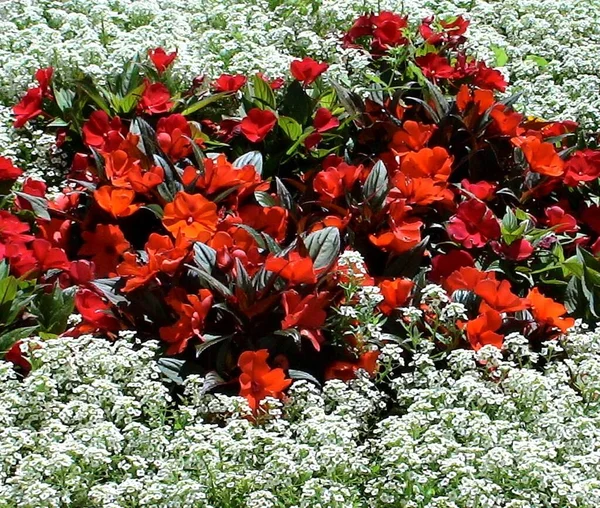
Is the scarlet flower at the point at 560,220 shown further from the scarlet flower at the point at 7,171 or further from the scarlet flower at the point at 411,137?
the scarlet flower at the point at 7,171

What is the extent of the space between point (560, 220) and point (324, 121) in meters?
0.86

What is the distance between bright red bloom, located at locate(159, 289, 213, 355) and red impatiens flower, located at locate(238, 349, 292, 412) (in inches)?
6.2

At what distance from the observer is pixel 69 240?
3.18 metres

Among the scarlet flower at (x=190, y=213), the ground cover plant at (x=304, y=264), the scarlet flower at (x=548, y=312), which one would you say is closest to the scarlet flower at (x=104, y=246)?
the ground cover plant at (x=304, y=264)

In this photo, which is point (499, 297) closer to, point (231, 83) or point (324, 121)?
point (324, 121)

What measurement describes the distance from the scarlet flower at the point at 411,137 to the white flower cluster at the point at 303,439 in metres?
0.97

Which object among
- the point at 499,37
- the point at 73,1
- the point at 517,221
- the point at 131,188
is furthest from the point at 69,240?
the point at 499,37

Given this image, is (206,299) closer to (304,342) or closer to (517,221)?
(304,342)

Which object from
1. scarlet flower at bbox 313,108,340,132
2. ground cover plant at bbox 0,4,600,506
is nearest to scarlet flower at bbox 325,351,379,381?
ground cover plant at bbox 0,4,600,506

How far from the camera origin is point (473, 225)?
3.08 m

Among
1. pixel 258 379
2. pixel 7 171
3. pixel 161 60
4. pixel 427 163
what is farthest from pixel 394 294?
pixel 161 60

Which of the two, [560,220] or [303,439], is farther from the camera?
[560,220]

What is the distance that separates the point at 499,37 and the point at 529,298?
7.42 ft

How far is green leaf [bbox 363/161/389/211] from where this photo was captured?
301 centimetres
